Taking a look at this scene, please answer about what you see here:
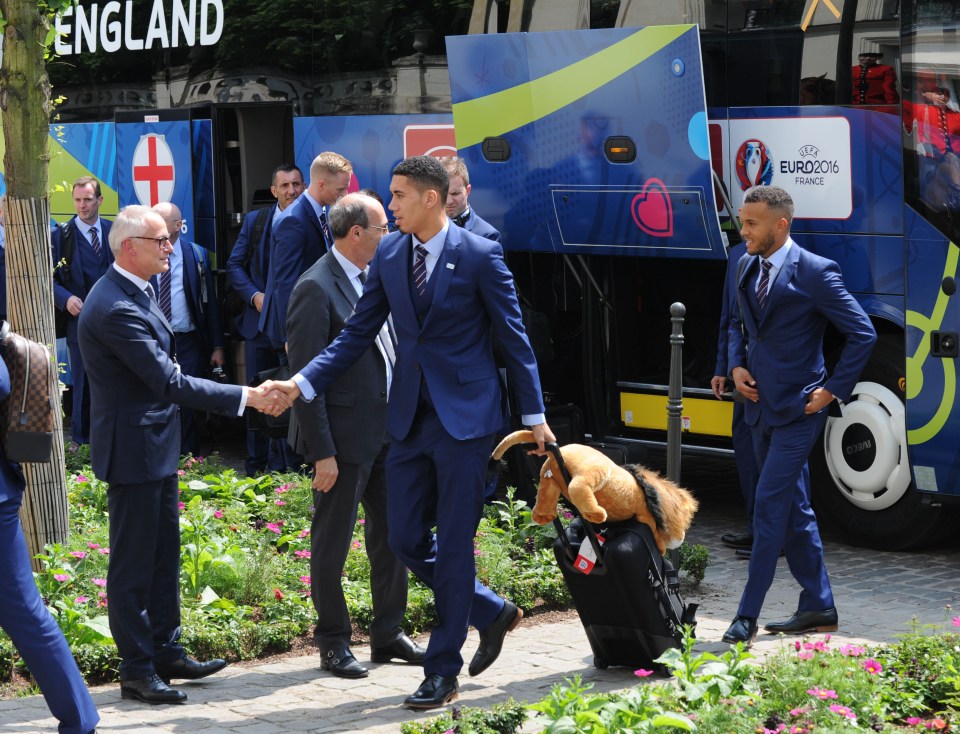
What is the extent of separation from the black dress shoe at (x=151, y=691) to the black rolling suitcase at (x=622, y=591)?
1.63 m

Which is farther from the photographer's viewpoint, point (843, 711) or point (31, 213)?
point (31, 213)

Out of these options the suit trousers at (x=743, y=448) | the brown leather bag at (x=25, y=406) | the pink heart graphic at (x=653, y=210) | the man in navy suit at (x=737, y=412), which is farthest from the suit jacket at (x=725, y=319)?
the brown leather bag at (x=25, y=406)

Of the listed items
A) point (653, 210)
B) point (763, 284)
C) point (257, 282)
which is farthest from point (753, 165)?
point (257, 282)

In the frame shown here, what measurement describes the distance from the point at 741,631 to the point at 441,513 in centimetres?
164

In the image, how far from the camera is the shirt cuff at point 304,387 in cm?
629

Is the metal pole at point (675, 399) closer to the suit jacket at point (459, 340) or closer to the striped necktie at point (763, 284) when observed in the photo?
the striped necktie at point (763, 284)

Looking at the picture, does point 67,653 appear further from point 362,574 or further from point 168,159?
point 168,159

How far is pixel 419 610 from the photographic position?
23.7 feet

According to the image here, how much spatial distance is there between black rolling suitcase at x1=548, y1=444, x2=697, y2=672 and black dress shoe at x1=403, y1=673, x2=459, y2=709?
0.69 metres

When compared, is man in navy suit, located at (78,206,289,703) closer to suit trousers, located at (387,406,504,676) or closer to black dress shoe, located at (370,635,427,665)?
suit trousers, located at (387,406,504,676)

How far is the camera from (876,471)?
8.86m

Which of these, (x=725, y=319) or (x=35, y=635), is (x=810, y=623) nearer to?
(x=725, y=319)

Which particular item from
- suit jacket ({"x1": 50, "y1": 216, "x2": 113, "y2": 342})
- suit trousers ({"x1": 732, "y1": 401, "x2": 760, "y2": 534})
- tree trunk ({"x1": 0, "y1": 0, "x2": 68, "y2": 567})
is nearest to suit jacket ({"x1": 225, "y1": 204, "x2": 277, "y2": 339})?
suit jacket ({"x1": 50, "y1": 216, "x2": 113, "y2": 342})

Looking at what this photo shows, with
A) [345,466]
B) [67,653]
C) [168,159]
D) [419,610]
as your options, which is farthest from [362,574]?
[168,159]
